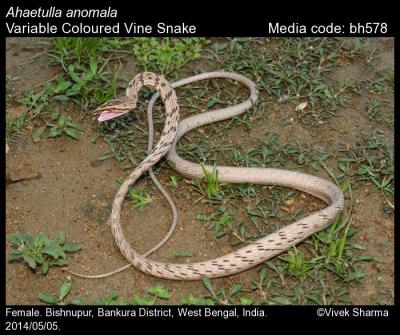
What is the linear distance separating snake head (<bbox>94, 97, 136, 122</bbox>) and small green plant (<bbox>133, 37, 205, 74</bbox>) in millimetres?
1247

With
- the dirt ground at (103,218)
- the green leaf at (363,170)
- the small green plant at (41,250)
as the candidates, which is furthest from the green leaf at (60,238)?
the green leaf at (363,170)

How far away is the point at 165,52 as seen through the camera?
21.0 ft

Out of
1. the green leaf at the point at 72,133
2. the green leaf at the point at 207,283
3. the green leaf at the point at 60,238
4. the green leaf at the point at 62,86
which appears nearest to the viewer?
the green leaf at the point at 207,283

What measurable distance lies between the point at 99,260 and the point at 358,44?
12.7 feet

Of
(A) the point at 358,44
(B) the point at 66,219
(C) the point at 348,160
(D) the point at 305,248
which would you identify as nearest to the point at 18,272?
(B) the point at 66,219

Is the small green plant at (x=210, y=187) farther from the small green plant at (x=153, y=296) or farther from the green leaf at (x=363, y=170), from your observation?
the green leaf at (x=363, y=170)

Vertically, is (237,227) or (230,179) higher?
(230,179)

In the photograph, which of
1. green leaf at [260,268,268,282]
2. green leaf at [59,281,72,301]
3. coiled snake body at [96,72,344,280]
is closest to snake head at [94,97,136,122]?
coiled snake body at [96,72,344,280]

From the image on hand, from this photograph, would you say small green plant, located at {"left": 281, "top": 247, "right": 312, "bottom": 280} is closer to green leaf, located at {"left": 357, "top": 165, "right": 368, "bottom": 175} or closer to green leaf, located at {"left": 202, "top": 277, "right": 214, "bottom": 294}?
green leaf, located at {"left": 202, "top": 277, "right": 214, "bottom": 294}

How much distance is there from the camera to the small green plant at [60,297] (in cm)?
428

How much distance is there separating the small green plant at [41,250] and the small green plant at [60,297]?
19 cm

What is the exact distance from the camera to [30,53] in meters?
6.34
